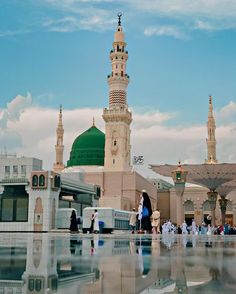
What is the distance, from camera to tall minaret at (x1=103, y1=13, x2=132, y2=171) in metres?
52.1

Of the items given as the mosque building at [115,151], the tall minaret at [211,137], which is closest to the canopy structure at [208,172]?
the mosque building at [115,151]

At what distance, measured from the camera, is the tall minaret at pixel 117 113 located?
52.1 metres

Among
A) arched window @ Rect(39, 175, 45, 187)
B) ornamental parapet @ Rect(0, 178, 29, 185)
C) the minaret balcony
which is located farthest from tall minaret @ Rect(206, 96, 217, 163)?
ornamental parapet @ Rect(0, 178, 29, 185)

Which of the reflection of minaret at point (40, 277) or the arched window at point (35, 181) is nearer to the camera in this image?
the reflection of minaret at point (40, 277)

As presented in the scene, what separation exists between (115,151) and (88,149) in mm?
5513

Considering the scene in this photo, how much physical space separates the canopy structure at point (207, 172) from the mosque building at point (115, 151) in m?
15.9

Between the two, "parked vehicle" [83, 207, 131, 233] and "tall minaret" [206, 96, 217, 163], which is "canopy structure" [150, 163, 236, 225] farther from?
"tall minaret" [206, 96, 217, 163]

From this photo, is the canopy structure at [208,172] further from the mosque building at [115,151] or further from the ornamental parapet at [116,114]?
the ornamental parapet at [116,114]

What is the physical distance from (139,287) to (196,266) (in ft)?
4.06

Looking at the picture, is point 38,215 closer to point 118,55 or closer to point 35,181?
point 35,181

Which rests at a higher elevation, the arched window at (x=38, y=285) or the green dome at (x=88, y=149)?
the green dome at (x=88, y=149)

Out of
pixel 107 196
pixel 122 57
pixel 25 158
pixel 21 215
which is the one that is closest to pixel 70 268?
pixel 21 215

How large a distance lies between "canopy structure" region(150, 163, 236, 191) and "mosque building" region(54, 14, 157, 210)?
624 inches

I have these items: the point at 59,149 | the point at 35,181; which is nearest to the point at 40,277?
the point at 35,181
